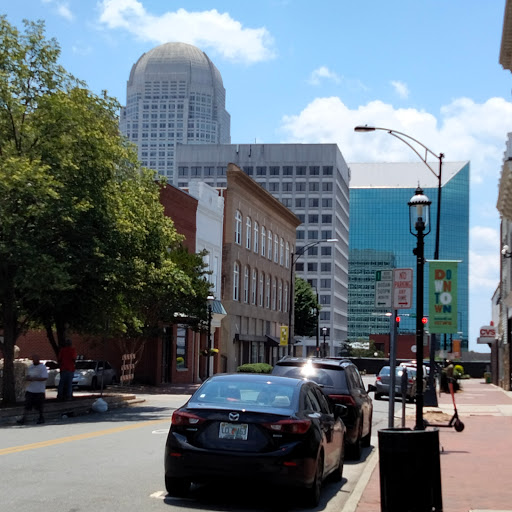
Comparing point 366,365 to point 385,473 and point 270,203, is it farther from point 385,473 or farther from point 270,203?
point 385,473

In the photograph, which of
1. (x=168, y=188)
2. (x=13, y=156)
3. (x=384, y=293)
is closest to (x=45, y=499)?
(x=384, y=293)

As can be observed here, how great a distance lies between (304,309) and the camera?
323ft

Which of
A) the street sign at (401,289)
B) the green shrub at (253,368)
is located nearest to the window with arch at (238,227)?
the green shrub at (253,368)

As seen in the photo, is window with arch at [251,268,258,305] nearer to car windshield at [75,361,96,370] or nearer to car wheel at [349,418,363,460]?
car windshield at [75,361,96,370]

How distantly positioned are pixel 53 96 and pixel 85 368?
18.6 meters

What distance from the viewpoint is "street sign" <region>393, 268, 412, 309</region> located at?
16.5 meters

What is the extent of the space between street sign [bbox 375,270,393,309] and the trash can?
7.41 metres

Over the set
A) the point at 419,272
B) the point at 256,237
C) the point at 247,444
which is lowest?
the point at 247,444

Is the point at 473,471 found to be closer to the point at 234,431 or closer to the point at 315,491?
the point at 315,491

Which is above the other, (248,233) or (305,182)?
(305,182)

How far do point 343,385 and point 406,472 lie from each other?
24.2 feet

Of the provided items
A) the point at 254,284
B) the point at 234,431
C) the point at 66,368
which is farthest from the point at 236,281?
the point at 234,431

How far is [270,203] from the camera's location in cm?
7350

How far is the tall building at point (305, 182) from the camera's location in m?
153
